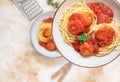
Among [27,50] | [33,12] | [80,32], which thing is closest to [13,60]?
[27,50]

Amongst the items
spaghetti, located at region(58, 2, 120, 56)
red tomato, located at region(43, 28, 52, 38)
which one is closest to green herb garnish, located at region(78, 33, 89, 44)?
spaghetti, located at region(58, 2, 120, 56)

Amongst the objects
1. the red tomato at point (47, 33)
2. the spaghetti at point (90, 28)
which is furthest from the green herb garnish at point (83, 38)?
the red tomato at point (47, 33)

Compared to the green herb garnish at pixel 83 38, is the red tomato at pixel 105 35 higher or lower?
lower

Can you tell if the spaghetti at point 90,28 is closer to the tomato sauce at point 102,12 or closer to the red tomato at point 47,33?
the tomato sauce at point 102,12

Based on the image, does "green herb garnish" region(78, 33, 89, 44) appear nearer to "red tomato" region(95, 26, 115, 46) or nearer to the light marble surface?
"red tomato" region(95, 26, 115, 46)

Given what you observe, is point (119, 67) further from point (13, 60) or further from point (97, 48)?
point (13, 60)

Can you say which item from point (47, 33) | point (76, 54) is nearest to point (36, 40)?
point (47, 33)

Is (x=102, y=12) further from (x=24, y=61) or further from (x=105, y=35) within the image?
(x=24, y=61)
